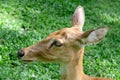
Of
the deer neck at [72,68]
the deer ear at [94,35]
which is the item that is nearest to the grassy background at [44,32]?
the deer neck at [72,68]

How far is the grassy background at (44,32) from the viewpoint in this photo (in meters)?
6.58

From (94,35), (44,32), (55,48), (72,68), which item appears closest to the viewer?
(94,35)

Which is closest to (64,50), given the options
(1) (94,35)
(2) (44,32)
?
(1) (94,35)

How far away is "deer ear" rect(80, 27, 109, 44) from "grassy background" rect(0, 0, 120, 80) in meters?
2.01

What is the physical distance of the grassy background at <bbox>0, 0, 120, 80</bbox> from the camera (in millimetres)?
6578

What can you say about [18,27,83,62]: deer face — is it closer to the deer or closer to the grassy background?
the deer

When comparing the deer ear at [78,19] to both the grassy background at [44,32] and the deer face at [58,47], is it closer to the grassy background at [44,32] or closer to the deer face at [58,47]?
the deer face at [58,47]

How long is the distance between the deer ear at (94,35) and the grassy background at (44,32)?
201 cm

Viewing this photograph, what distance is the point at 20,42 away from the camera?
23.8 feet

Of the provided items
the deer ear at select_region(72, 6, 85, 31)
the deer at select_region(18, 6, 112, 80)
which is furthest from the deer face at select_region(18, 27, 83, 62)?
the deer ear at select_region(72, 6, 85, 31)

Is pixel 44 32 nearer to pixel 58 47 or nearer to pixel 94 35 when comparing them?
pixel 58 47

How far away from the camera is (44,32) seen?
8234mm

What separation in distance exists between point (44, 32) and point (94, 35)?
389cm

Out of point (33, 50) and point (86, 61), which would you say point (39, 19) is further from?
point (33, 50)
